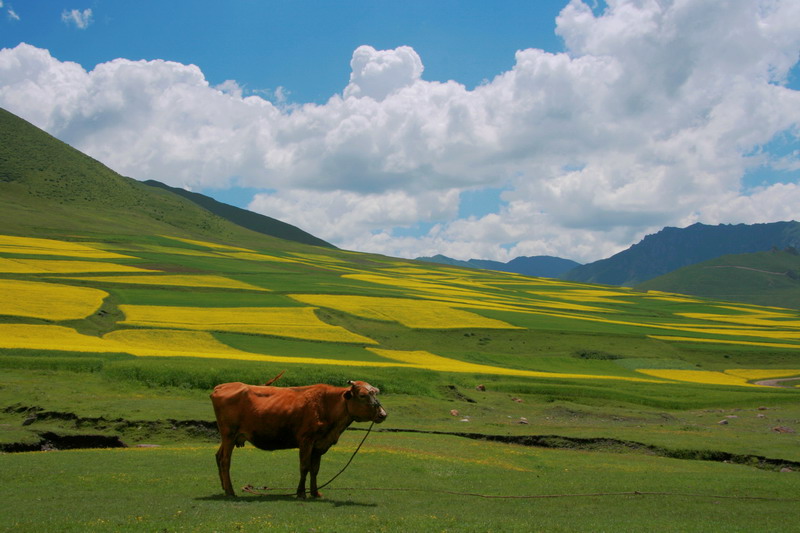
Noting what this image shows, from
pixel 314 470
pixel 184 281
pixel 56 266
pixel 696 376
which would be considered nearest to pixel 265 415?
pixel 314 470

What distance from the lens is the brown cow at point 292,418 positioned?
15414 millimetres

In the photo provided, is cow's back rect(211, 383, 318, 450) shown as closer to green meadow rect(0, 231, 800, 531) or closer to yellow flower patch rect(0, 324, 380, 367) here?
green meadow rect(0, 231, 800, 531)

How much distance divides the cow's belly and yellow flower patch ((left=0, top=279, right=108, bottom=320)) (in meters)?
47.2

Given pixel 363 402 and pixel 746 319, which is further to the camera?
pixel 746 319

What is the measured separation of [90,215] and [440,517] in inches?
6648

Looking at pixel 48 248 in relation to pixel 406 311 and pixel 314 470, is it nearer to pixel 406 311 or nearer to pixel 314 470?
pixel 406 311

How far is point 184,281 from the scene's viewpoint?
287ft

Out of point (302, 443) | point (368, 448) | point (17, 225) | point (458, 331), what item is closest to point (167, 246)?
point (17, 225)

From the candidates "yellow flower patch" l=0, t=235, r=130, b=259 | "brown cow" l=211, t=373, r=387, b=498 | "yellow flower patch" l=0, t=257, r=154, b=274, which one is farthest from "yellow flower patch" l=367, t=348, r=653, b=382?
"yellow flower patch" l=0, t=235, r=130, b=259

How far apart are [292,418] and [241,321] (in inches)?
1920

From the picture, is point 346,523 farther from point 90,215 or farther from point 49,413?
point 90,215

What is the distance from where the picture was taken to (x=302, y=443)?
1545 centimetres

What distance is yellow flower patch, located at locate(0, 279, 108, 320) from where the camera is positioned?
2159 inches

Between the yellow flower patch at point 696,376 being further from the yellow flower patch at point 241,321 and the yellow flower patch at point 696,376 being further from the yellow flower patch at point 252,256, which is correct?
the yellow flower patch at point 252,256
